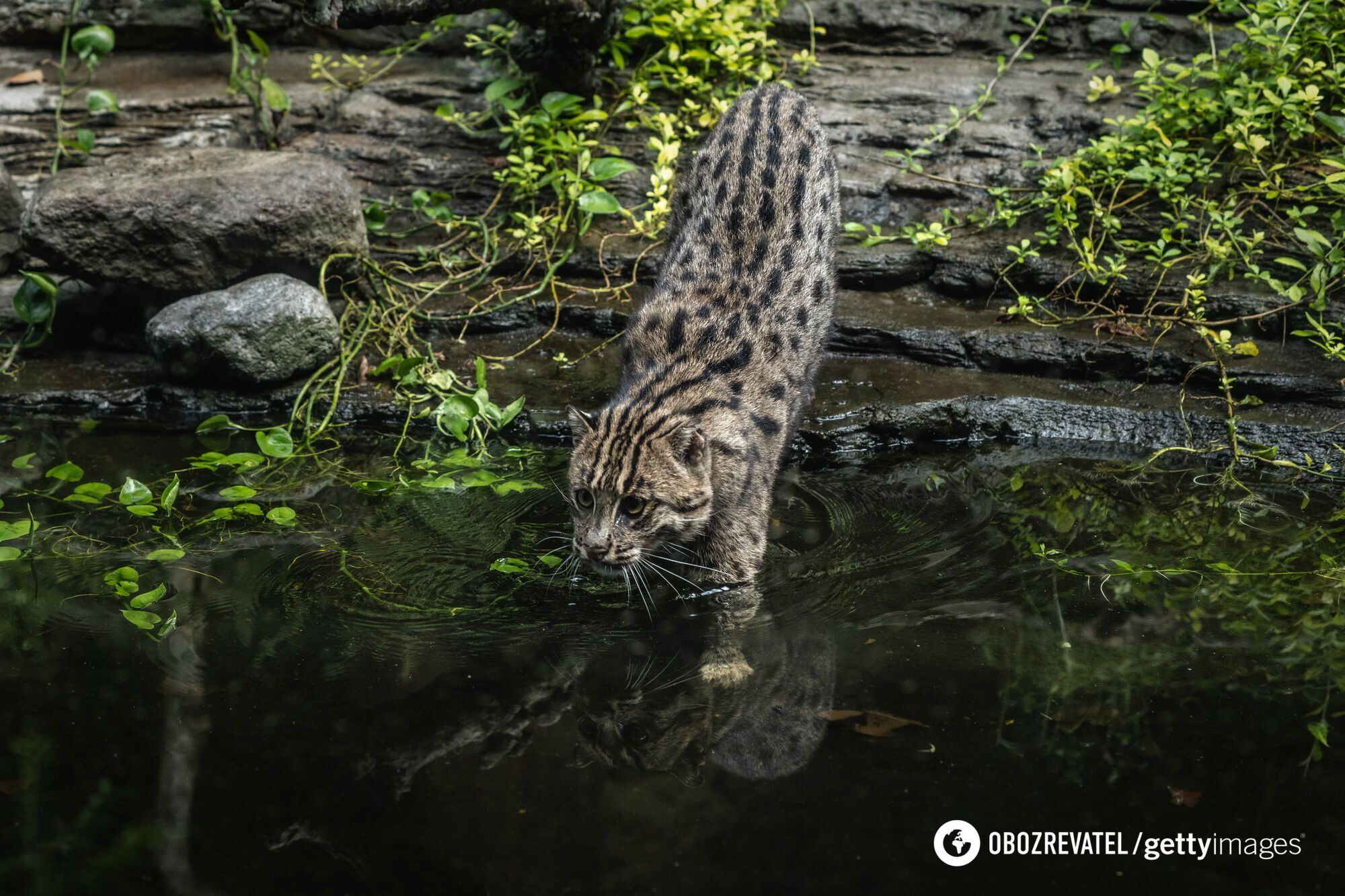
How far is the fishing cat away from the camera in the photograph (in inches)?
185

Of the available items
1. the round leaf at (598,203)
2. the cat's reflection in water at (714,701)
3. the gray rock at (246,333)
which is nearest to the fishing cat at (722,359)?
the cat's reflection in water at (714,701)

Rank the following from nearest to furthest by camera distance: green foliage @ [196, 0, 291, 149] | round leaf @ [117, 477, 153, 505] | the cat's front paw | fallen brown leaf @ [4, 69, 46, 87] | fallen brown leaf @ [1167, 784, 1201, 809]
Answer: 1. fallen brown leaf @ [1167, 784, 1201, 809]
2. the cat's front paw
3. round leaf @ [117, 477, 153, 505]
4. green foliage @ [196, 0, 291, 149]
5. fallen brown leaf @ [4, 69, 46, 87]

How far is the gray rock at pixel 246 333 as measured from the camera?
6875 millimetres

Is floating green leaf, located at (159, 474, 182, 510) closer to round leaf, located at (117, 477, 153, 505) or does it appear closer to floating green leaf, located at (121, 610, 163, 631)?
round leaf, located at (117, 477, 153, 505)

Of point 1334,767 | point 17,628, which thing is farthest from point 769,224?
point 17,628

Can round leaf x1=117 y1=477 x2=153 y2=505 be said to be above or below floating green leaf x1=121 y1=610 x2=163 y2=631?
above

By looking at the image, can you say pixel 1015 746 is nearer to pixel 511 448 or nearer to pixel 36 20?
pixel 511 448

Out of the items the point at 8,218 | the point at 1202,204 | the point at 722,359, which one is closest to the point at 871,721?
the point at 722,359

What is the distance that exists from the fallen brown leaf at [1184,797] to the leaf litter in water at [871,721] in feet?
2.65

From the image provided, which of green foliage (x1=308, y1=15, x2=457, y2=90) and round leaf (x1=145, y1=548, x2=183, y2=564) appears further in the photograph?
green foliage (x1=308, y1=15, x2=457, y2=90)

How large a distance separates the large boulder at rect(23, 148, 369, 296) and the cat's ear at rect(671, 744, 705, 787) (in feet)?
16.7

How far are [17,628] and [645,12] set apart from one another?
6503 mm

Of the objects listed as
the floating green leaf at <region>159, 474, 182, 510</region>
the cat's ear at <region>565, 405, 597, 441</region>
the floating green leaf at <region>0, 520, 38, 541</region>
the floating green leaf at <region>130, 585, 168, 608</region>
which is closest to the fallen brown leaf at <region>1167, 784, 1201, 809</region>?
the cat's ear at <region>565, 405, 597, 441</region>

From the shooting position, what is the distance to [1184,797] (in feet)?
11.2
